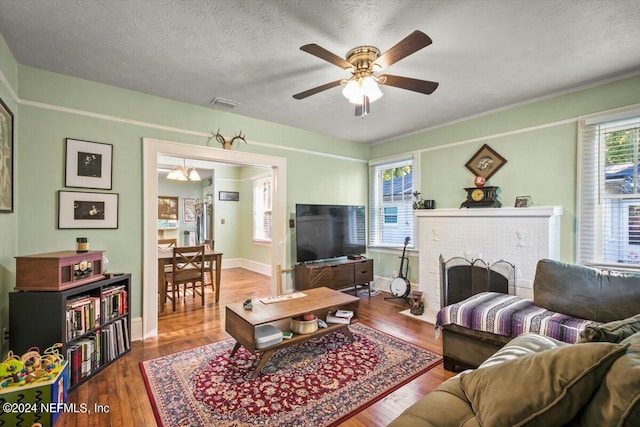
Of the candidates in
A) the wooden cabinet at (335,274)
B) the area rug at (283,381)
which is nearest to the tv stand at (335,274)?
the wooden cabinet at (335,274)

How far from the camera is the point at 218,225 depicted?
7.27 metres

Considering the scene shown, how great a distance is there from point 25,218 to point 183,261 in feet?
6.23

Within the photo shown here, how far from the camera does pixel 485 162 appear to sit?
3799mm

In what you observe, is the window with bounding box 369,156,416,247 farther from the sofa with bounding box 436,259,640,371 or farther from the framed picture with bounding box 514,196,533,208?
the sofa with bounding box 436,259,640,371

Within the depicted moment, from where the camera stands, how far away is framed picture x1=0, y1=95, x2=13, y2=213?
218 centimetres

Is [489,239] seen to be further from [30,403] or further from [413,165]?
[30,403]

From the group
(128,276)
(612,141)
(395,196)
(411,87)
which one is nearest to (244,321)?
(128,276)

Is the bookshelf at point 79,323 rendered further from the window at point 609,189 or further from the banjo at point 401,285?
the window at point 609,189

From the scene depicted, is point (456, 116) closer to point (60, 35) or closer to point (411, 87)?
point (411, 87)

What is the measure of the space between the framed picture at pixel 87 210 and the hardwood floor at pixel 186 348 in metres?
1.30

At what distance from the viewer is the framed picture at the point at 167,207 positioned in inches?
309

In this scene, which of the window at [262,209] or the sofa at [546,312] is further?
the window at [262,209]

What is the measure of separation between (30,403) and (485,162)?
4.73 metres

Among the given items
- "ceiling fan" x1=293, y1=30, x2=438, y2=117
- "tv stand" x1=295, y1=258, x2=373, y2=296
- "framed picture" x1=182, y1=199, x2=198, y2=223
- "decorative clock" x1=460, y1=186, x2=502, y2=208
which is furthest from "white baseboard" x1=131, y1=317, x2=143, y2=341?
"framed picture" x1=182, y1=199, x2=198, y2=223
